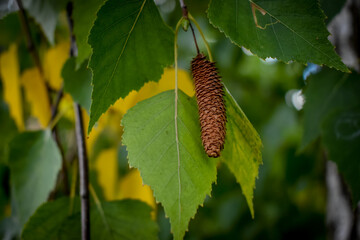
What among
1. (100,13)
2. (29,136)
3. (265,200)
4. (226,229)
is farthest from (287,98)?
(100,13)

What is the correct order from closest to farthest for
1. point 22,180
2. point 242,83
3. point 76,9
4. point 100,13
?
point 100,13
point 76,9
point 22,180
point 242,83

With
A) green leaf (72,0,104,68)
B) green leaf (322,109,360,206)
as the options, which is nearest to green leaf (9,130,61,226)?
green leaf (72,0,104,68)

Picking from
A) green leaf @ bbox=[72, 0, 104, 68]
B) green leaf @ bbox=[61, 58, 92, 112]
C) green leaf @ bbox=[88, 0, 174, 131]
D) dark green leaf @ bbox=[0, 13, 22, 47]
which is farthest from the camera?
dark green leaf @ bbox=[0, 13, 22, 47]

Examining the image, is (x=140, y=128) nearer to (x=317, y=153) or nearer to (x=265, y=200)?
(x=317, y=153)

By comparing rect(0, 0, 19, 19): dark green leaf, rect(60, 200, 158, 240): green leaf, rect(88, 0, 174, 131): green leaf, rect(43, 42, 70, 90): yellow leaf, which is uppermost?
rect(0, 0, 19, 19): dark green leaf

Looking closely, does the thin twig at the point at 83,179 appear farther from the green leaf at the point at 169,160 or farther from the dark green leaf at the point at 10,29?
the dark green leaf at the point at 10,29

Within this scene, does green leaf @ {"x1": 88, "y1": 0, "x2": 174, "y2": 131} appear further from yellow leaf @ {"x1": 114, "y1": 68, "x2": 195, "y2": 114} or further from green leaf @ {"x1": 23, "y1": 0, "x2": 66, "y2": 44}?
green leaf @ {"x1": 23, "y1": 0, "x2": 66, "y2": 44}
